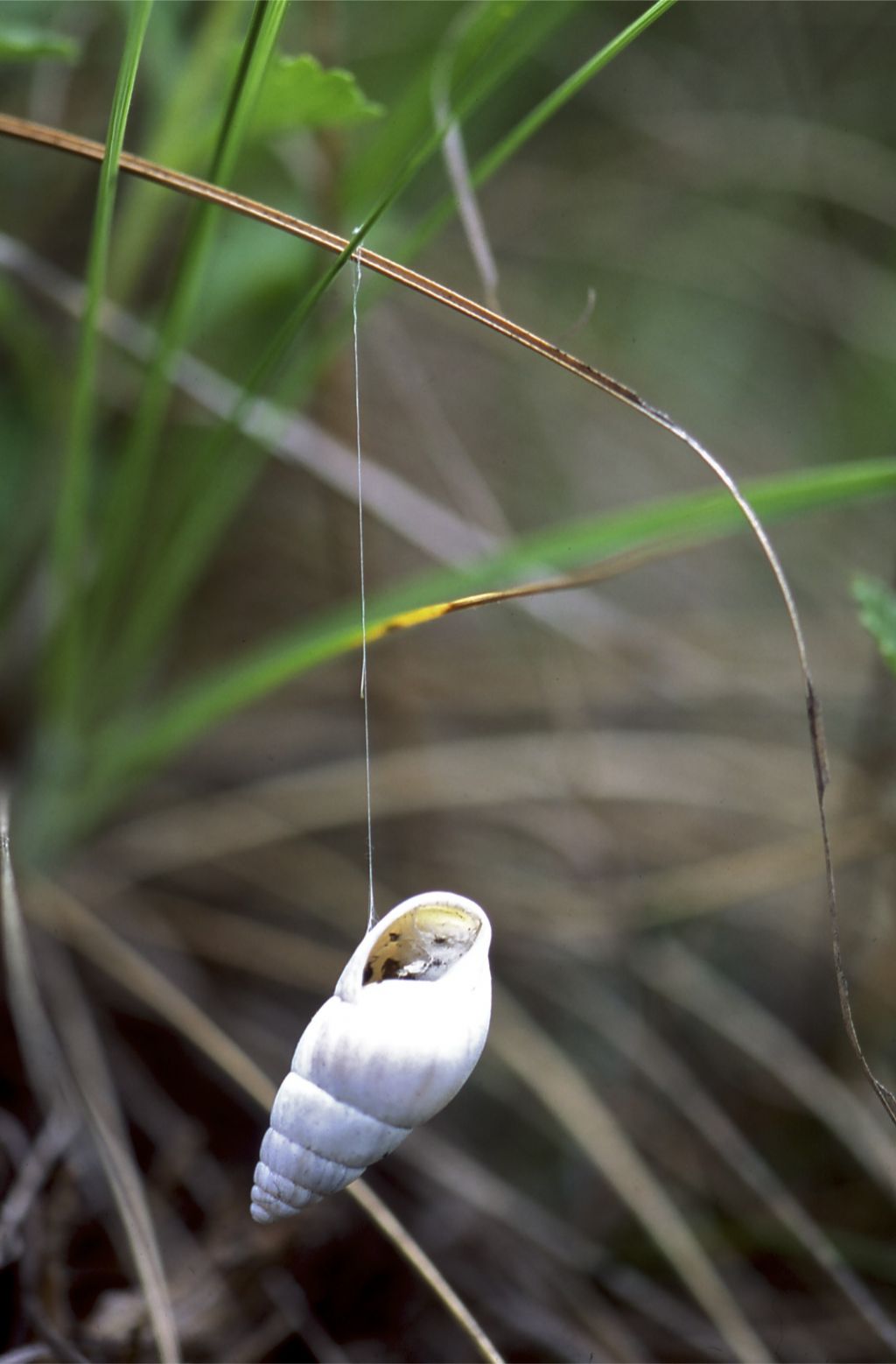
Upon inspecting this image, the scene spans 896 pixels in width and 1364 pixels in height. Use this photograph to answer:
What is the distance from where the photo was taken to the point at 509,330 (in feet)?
2.27

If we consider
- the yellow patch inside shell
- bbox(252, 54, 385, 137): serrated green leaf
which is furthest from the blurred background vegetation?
the yellow patch inside shell

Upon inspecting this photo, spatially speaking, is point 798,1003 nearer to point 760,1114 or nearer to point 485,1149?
point 760,1114

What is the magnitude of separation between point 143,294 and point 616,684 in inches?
34.9

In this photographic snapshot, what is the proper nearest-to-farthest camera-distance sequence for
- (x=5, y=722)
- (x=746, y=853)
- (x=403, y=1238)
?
(x=403, y=1238) → (x=5, y=722) → (x=746, y=853)

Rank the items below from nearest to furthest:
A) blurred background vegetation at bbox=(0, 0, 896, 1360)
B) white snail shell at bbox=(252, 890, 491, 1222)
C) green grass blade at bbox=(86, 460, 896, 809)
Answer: white snail shell at bbox=(252, 890, 491, 1222), green grass blade at bbox=(86, 460, 896, 809), blurred background vegetation at bbox=(0, 0, 896, 1360)

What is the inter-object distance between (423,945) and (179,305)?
0.57 m

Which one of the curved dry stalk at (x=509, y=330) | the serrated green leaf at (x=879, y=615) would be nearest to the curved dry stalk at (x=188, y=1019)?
the curved dry stalk at (x=509, y=330)

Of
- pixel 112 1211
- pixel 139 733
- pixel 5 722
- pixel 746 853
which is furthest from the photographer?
pixel 746 853

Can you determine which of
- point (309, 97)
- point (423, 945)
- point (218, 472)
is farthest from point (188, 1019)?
point (309, 97)

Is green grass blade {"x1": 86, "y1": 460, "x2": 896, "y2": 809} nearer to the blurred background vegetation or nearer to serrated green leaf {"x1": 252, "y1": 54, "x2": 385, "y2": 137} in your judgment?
the blurred background vegetation

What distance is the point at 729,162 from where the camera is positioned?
1767mm

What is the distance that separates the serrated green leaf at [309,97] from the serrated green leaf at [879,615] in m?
0.54

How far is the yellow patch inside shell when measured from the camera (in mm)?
700

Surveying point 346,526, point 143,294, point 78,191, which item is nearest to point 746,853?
point 346,526
